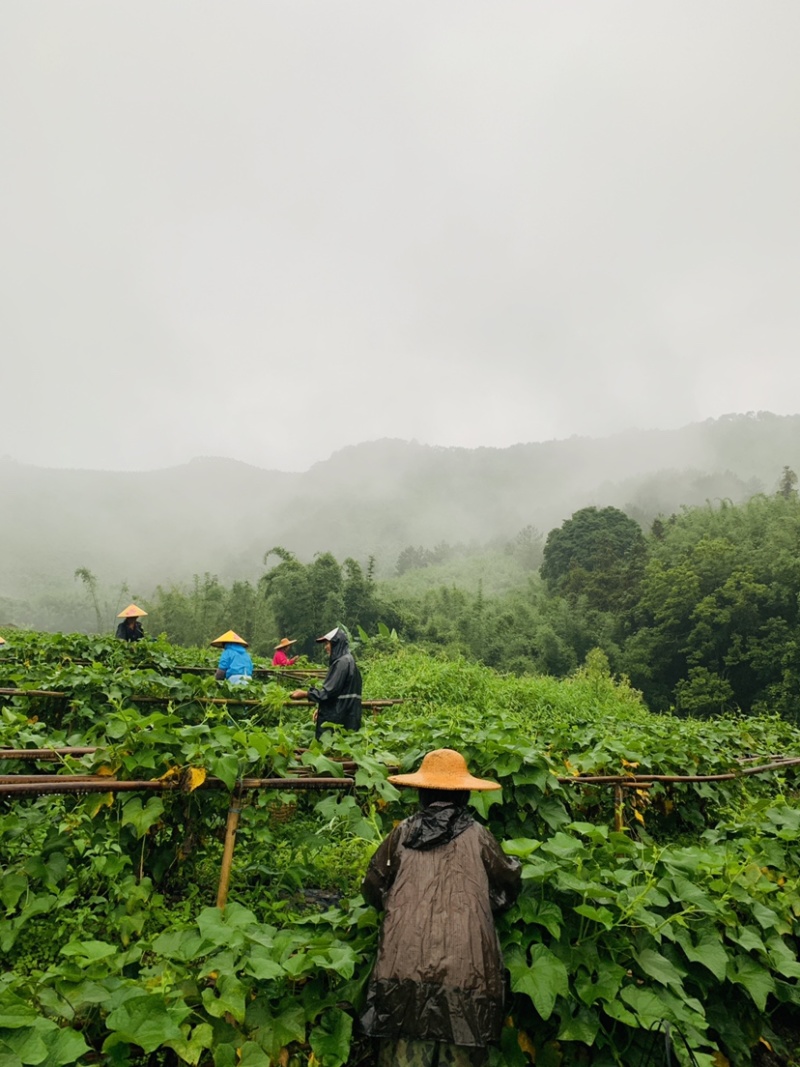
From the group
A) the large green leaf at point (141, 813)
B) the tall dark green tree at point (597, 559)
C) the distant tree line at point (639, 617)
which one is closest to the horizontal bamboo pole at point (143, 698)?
the large green leaf at point (141, 813)

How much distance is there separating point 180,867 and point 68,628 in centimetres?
7684

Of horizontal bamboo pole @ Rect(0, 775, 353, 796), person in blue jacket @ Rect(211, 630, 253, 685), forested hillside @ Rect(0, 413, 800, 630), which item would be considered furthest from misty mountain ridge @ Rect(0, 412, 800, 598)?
horizontal bamboo pole @ Rect(0, 775, 353, 796)

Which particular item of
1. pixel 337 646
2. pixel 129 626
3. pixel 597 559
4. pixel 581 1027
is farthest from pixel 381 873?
pixel 597 559

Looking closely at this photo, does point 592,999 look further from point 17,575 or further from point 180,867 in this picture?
point 17,575

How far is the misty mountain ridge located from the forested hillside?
1.28 ft

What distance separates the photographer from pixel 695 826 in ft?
16.2

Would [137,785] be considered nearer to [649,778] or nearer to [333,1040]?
[333,1040]

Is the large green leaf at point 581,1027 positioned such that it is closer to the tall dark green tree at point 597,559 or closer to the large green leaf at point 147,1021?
the large green leaf at point 147,1021

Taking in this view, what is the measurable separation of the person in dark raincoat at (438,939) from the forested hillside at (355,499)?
9440cm

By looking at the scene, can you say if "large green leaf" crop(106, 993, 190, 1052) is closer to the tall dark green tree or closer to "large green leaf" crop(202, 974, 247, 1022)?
"large green leaf" crop(202, 974, 247, 1022)

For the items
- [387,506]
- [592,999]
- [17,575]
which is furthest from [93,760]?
[387,506]

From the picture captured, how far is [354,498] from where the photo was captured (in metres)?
154

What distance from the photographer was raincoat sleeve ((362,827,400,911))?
2512 millimetres

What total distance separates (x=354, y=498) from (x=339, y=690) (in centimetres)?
14890
